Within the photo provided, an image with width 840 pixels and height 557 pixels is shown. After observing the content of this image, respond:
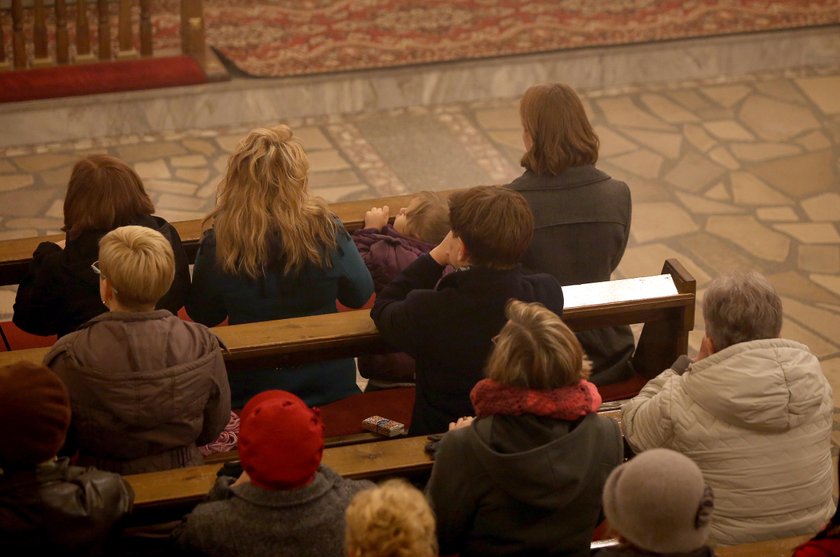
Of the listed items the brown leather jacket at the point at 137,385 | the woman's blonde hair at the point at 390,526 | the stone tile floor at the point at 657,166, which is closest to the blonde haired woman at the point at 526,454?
the woman's blonde hair at the point at 390,526

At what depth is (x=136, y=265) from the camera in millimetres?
A: 3496

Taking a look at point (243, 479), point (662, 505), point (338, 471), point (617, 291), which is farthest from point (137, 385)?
point (617, 291)

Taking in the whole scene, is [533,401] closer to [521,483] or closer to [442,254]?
[521,483]

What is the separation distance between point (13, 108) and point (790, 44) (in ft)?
18.7

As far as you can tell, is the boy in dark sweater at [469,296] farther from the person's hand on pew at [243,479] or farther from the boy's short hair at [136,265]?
the person's hand on pew at [243,479]

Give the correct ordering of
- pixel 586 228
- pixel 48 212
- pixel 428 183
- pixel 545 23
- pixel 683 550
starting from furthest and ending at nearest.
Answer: pixel 545 23, pixel 428 183, pixel 48 212, pixel 586 228, pixel 683 550

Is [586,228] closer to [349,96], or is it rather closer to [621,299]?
[621,299]

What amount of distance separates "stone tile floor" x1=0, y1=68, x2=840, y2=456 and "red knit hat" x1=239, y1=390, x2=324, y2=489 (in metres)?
3.49

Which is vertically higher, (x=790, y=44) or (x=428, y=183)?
(x=790, y=44)

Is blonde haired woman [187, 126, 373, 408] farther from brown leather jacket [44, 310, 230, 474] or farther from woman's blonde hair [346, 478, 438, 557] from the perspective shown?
woman's blonde hair [346, 478, 438, 557]

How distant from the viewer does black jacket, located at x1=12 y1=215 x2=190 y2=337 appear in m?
4.17

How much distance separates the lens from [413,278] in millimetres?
4059

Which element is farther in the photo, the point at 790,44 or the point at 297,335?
the point at 790,44

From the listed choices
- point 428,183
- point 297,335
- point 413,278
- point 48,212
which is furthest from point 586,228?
point 48,212
